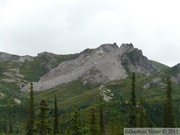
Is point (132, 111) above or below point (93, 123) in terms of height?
above

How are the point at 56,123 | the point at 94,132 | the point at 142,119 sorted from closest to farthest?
the point at 94,132 < the point at 142,119 < the point at 56,123

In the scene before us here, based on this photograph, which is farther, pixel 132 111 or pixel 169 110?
pixel 169 110

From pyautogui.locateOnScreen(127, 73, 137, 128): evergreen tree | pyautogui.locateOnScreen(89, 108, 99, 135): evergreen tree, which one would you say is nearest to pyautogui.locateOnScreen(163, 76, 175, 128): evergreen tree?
pyautogui.locateOnScreen(127, 73, 137, 128): evergreen tree

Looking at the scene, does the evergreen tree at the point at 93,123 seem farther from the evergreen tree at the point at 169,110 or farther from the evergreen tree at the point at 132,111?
the evergreen tree at the point at 169,110

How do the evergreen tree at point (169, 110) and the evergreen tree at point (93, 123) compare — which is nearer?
the evergreen tree at point (93, 123)

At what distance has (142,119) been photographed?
259 feet

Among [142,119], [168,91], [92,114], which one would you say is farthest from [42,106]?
[142,119]

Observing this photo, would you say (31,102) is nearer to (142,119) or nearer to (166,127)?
(166,127)

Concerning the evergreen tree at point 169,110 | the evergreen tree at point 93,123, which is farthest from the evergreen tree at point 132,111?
the evergreen tree at point 169,110

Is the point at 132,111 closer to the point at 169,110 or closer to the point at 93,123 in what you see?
the point at 93,123

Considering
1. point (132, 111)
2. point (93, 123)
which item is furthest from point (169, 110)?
point (93, 123)

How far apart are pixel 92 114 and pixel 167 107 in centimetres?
1491

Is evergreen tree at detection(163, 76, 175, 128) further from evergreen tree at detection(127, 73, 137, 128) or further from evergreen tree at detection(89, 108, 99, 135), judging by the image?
evergreen tree at detection(89, 108, 99, 135)

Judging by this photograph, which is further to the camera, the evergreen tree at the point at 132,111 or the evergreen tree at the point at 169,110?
the evergreen tree at the point at 169,110
